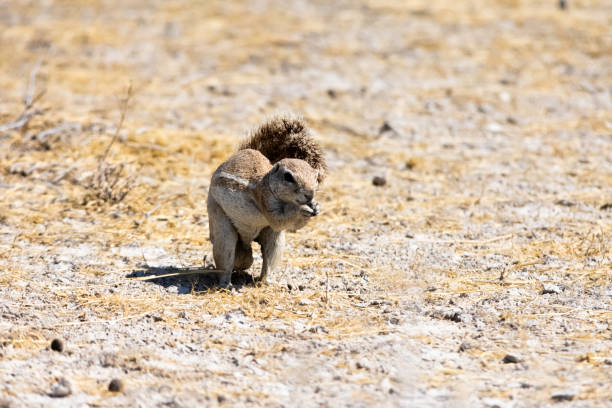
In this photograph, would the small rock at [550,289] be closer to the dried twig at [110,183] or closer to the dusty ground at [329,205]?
the dusty ground at [329,205]

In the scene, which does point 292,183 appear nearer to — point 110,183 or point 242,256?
point 242,256

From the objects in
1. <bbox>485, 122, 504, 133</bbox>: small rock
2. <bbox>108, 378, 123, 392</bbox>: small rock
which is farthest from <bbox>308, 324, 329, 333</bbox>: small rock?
<bbox>485, 122, 504, 133</bbox>: small rock

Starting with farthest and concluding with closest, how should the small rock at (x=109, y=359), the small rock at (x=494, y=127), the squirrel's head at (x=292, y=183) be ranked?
the small rock at (x=494, y=127) < the squirrel's head at (x=292, y=183) < the small rock at (x=109, y=359)

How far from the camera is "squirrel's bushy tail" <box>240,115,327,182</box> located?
4.96 meters

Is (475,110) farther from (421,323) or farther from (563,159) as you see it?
(421,323)

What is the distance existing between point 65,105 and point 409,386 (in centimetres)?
663

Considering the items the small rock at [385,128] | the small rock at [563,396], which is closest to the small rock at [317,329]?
the small rock at [563,396]

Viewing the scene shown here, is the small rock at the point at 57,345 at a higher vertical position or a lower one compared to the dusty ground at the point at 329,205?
lower

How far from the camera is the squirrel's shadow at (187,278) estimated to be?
16.3ft

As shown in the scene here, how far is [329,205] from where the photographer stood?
6.81 m

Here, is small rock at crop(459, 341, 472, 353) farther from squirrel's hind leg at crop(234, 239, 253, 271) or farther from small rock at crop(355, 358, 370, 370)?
squirrel's hind leg at crop(234, 239, 253, 271)

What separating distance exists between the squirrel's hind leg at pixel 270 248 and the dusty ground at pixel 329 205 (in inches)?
6.5

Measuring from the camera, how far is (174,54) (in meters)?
11.3

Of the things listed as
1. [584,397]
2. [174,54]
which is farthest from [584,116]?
[584,397]
